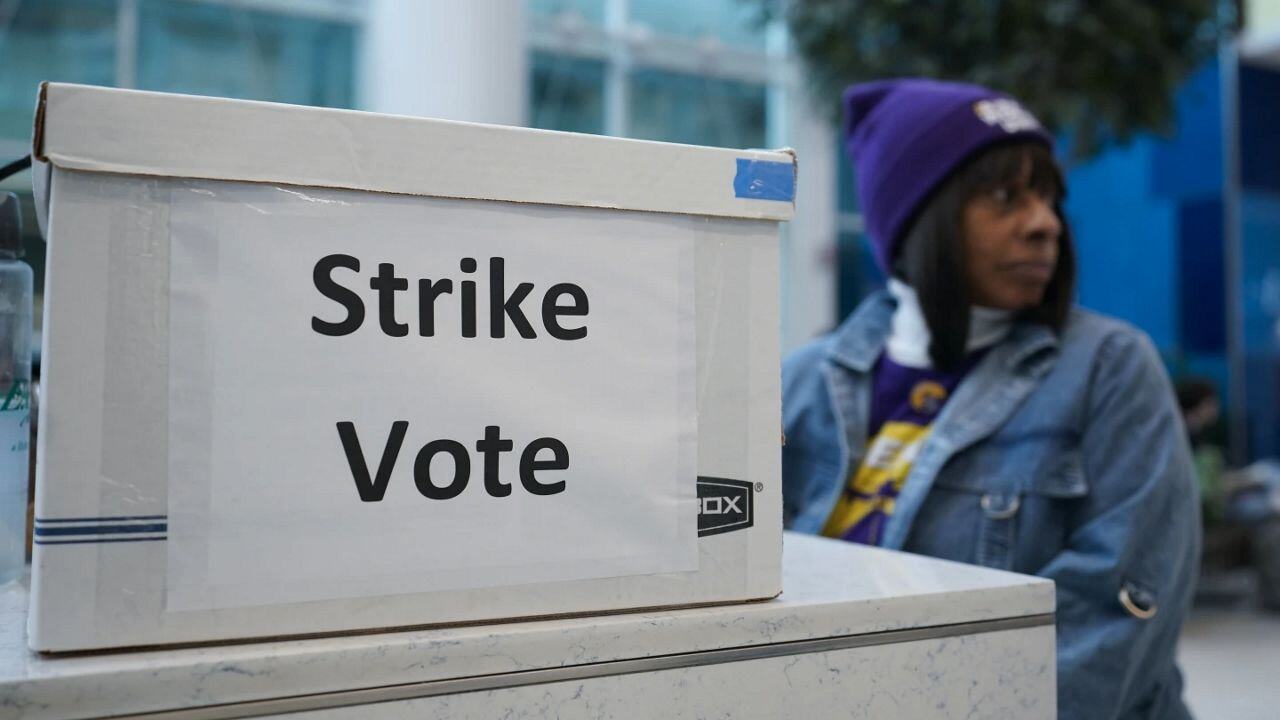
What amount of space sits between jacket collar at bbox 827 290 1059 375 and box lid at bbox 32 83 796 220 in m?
0.67

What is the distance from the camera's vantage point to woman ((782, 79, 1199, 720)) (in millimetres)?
1021

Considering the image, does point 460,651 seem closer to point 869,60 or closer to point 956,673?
point 956,673

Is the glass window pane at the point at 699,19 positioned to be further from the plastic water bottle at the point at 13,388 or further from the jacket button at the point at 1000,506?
the plastic water bottle at the point at 13,388

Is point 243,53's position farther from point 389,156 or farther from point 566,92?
point 389,156

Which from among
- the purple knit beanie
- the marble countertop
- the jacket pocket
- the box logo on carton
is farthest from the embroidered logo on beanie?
the box logo on carton

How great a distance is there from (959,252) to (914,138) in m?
0.15

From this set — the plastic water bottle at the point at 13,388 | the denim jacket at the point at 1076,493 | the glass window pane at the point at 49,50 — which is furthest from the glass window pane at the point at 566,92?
the plastic water bottle at the point at 13,388

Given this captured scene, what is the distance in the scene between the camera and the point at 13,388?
1.97ft

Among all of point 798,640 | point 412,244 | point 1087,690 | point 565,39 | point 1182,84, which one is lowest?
point 1087,690

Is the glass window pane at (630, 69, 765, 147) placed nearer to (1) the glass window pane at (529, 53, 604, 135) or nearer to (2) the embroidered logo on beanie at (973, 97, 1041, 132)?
(1) the glass window pane at (529, 53, 604, 135)

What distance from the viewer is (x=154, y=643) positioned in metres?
0.48

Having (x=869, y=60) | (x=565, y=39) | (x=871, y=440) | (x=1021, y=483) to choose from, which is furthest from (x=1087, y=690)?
(x=565, y=39)

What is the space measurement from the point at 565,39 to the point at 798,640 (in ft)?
14.1

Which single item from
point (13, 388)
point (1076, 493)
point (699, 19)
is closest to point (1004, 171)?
point (1076, 493)
